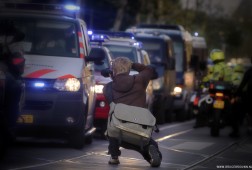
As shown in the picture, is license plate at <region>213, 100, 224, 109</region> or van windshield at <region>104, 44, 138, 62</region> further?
van windshield at <region>104, 44, 138, 62</region>

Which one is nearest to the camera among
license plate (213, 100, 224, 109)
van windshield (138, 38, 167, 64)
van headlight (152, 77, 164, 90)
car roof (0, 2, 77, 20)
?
car roof (0, 2, 77, 20)

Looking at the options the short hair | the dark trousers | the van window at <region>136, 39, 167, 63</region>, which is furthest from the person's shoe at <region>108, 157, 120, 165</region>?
the van window at <region>136, 39, 167, 63</region>

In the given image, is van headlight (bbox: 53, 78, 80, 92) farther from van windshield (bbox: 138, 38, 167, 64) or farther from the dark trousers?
van windshield (bbox: 138, 38, 167, 64)

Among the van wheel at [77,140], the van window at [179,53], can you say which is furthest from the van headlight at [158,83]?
the van wheel at [77,140]

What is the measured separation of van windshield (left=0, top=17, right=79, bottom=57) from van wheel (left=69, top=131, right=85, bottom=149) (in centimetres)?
136

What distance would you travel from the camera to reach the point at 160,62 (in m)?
29.7

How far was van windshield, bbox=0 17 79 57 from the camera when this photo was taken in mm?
17016

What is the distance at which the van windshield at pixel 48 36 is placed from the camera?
17.0 metres

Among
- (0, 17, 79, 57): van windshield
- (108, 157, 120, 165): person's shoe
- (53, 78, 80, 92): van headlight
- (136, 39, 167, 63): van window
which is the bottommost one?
(136, 39, 167, 63): van window

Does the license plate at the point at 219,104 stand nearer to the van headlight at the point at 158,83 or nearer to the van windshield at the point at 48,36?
the van windshield at the point at 48,36

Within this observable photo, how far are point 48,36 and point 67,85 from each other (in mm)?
1317

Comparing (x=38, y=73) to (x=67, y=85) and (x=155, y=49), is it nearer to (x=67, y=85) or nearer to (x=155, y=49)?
(x=67, y=85)

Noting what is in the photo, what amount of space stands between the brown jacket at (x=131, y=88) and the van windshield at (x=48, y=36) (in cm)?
305

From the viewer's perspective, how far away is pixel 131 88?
45.8 ft
